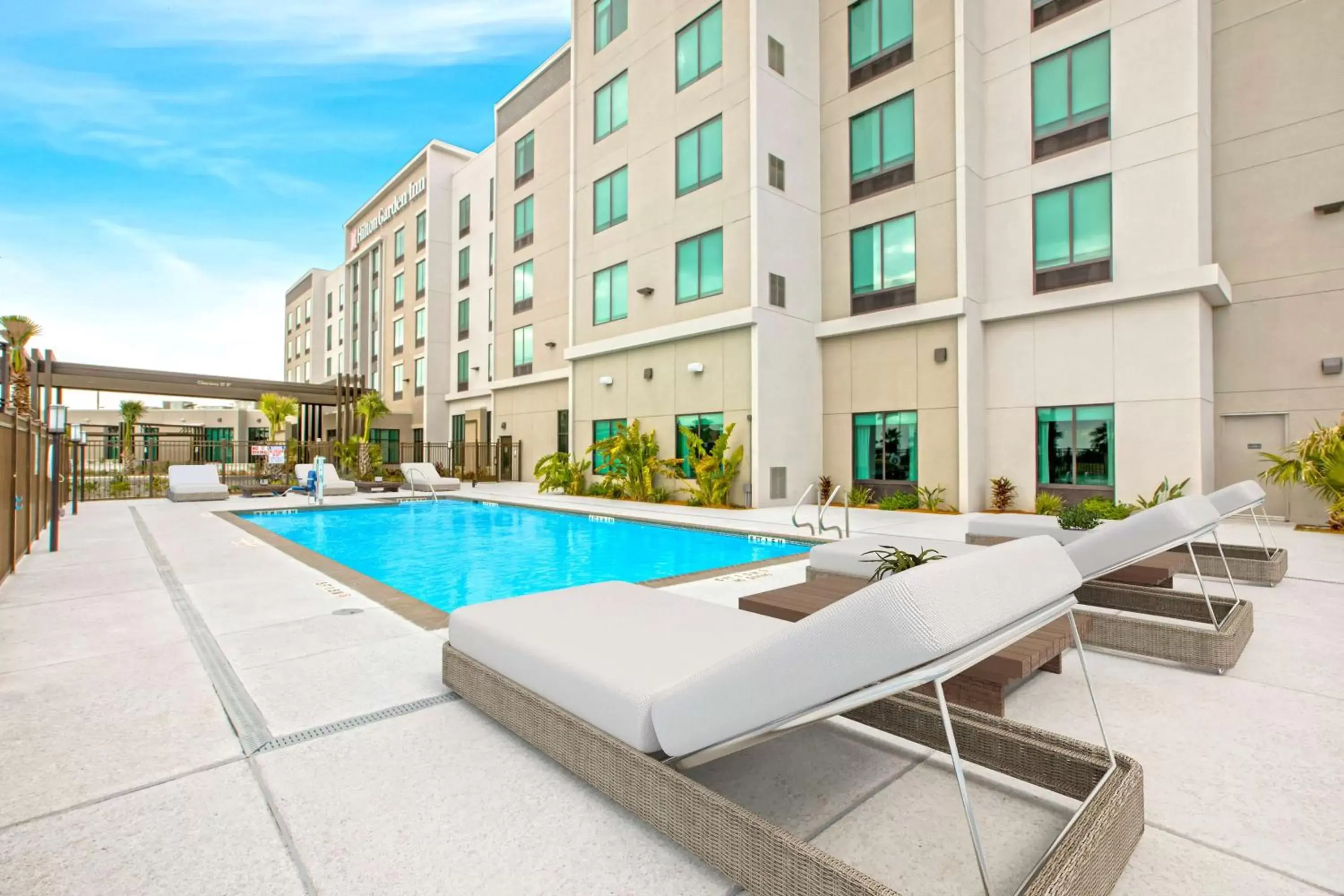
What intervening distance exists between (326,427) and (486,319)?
1890 cm

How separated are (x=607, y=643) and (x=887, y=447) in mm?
12597

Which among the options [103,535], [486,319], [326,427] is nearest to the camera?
[103,535]

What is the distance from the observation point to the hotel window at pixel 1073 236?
38.4ft

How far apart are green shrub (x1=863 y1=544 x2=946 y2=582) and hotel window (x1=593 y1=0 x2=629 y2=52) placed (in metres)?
17.5

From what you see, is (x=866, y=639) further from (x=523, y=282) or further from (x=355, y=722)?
(x=523, y=282)

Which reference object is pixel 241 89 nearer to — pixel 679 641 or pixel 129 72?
pixel 129 72

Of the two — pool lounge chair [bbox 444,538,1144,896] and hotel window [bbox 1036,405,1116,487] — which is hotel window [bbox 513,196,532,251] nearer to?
hotel window [bbox 1036,405,1116,487]

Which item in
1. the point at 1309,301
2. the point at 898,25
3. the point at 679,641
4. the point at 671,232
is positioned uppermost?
the point at 898,25

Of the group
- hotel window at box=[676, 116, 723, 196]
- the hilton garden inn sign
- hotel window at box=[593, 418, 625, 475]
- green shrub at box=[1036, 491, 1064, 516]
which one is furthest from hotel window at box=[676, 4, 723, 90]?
the hilton garden inn sign

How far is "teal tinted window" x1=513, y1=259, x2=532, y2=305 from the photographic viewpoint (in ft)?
73.7

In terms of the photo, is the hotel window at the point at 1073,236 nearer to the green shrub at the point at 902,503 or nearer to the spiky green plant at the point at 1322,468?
the spiky green plant at the point at 1322,468

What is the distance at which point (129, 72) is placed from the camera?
20.9 meters

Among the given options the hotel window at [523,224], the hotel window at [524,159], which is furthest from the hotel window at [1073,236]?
the hotel window at [524,159]

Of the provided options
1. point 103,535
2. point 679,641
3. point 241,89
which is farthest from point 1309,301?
point 241,89
